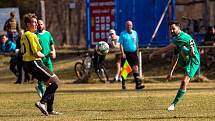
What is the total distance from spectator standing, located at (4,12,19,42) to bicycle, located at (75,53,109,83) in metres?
4.47

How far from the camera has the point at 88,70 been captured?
96.8 ft

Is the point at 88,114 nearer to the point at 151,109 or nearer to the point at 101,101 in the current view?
the point at 151,109

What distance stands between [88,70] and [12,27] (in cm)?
617

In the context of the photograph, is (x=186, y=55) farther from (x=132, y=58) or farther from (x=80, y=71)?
(x=80, y=71)

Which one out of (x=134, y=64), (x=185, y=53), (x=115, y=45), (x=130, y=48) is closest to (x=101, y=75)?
(x=115, y=45)

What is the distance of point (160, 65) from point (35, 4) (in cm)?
2006

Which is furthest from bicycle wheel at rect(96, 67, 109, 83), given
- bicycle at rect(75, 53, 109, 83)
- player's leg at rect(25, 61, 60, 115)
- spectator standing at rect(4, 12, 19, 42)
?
player's leg at rect(25, 61, 60, 115)

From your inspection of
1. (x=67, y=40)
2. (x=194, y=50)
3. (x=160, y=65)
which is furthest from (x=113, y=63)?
(x=194, y=50)

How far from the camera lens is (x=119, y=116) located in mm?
14734

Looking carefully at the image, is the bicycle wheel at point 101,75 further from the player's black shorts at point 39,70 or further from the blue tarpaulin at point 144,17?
the player's black shorts at point 39,70

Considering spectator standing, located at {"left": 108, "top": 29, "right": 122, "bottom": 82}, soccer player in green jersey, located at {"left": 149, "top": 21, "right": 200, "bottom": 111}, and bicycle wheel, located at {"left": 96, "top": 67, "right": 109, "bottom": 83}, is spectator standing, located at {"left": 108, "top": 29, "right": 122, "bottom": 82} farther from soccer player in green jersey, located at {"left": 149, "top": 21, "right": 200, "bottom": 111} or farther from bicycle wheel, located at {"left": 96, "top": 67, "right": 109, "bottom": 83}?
soccer player in green jersey, located at {"left": 149, "top": 21, "right": 200, "bottom": 111}

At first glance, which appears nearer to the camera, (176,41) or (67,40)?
(176,41)

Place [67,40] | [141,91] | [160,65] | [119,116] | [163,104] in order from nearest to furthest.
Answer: [119,116], [163,104], [141,91], [160,65], [67,40]

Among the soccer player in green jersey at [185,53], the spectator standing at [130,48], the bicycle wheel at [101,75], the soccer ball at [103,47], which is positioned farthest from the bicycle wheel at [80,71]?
the soccer player in green jersey at [185,53]
